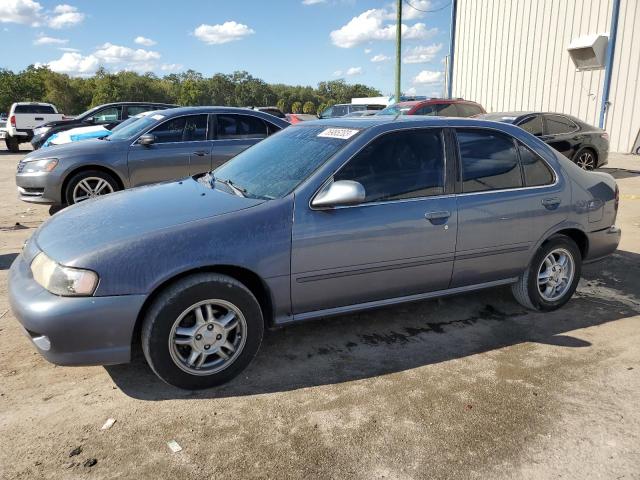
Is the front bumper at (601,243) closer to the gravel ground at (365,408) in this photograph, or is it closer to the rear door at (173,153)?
the gravel ground at (365,408)

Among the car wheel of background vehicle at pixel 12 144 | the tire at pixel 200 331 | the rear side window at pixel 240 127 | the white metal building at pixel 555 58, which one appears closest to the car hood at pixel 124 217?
the tire at pixel 200 331

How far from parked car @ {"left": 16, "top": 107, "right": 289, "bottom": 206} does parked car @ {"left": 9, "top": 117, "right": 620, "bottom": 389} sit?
137 inches

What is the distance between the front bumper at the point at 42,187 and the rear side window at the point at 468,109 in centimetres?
946

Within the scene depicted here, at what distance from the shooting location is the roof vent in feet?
55.8

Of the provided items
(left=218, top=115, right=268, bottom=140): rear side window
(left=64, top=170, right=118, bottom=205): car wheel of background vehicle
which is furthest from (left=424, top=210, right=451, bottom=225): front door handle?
(left=64, top=170, right=118, bottom=205): car wheel of background vehicle

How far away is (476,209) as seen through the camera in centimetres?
373

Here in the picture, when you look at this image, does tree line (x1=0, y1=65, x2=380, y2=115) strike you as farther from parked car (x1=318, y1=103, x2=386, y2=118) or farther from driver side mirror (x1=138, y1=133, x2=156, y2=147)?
driver side mirror (x1=138, y1=133, x2=156, y2=147)

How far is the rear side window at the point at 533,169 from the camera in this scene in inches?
159

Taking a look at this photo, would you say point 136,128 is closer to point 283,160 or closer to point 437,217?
point 283,160

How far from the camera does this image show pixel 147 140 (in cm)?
721

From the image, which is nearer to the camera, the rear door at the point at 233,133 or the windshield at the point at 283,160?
the windshield at the point at 283,160

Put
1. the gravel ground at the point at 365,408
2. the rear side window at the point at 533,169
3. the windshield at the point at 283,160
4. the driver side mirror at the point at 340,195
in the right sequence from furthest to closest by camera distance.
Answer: the rear side window at the point at 533,169, the windshield at the point at 283,160, the driver side mirror at the point at 340,195, the gravel ground at the point at 365,408

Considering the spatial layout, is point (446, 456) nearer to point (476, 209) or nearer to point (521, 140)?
point (476, 209)

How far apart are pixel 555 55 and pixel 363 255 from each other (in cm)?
1873
